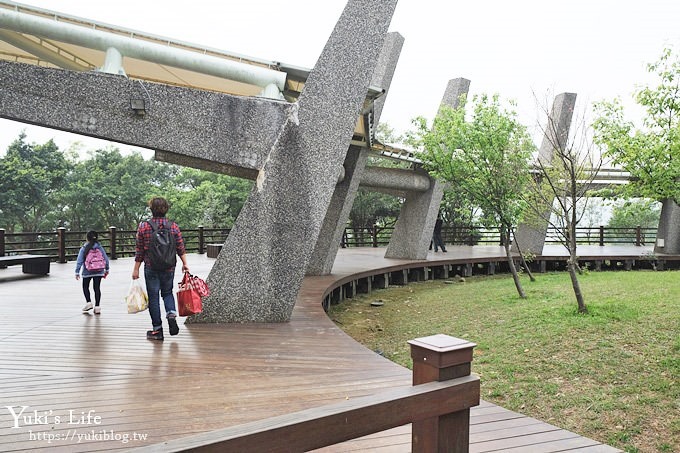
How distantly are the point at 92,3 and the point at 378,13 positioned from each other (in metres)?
33.6

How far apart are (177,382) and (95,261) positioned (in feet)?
10.4

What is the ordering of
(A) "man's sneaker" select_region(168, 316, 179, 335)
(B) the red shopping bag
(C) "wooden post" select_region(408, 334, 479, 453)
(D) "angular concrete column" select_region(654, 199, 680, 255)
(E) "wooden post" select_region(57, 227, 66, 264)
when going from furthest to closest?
1. (D) "angular concrete column" select_region(654, 199, 680, 255)
2. (E) "wooden post" select_region(57, 227, 66, 264)
3. (A) "man's sneaker" select_region(168, 316, 179, 335)
4. (B) the red shopping bag
5. (C) "wooden post" select_region(408, 334, 479, 453)

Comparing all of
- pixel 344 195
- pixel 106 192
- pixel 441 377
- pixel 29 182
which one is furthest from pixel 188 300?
pixel 106 192

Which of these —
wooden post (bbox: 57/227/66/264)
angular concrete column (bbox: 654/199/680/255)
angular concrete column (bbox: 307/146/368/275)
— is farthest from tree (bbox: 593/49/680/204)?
angular concrete column (bbox: 654/199/680/255)

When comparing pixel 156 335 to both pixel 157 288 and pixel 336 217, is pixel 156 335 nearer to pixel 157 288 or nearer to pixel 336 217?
pixel 157 288

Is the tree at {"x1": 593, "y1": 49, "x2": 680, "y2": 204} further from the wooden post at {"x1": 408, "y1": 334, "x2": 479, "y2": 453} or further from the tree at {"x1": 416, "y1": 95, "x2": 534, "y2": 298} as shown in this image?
the wooden post at {"x1": 408, "y1": 334, "x2": 479, "y2": 453}

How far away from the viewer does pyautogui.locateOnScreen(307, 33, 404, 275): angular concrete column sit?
10742 millimetres

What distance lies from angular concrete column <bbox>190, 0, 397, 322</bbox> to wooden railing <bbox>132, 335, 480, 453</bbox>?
3.96m

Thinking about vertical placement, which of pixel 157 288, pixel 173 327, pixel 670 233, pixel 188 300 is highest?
pixel 670 233

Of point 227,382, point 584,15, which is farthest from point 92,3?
point 227,382

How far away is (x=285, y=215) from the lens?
5.81 metres

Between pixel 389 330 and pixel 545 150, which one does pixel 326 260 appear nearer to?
pixel 389 330

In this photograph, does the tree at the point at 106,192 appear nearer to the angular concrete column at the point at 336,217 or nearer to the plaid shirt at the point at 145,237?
the angular concrete column at the point at 336,217

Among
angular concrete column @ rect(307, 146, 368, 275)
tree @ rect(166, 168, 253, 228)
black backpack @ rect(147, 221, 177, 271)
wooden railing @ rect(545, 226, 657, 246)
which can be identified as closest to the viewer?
black backpack @ rect(147, 221, 177, 271)
